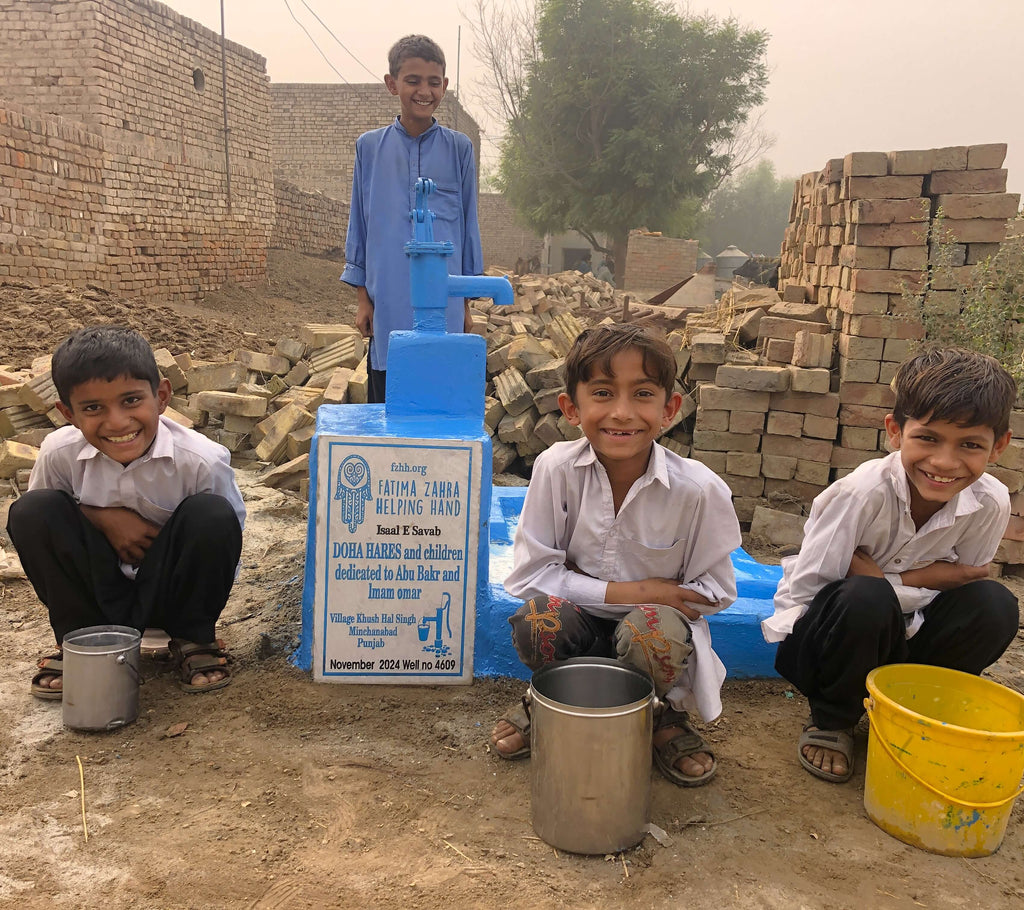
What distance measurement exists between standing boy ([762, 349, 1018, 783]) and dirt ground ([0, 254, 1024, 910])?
312 mm

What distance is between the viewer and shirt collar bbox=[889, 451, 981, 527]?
7.00 ft

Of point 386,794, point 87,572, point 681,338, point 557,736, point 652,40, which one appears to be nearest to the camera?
point 557,736

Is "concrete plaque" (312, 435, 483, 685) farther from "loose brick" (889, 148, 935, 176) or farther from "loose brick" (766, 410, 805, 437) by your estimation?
"loose brick" (889, 148, 935, 176)

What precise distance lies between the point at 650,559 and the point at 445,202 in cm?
219

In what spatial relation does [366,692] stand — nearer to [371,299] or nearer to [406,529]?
[406,529]

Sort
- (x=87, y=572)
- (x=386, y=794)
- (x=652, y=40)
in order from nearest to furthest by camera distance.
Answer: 1. (x=386, y=794)
2. (x=87, y=572)
3. (x=652, y=40)

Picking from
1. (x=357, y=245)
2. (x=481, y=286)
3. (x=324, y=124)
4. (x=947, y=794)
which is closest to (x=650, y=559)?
(x=947, y=794)

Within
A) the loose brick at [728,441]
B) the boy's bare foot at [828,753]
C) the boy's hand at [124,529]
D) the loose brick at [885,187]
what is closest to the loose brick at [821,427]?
the loose brick at [728,441]

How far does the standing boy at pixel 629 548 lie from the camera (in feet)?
6.89

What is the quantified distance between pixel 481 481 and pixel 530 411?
11.3ft

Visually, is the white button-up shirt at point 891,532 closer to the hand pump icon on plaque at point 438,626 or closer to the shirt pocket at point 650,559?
the shirt pocket at point 650,559

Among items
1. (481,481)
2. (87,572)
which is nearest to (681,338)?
(481,481)

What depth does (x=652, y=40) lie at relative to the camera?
24.6 m

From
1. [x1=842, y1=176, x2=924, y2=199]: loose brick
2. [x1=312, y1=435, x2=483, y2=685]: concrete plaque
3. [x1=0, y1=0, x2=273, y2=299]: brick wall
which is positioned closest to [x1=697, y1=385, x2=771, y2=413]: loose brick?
[x1=842, y1=176, x2=924, y2=199]: loose brick
